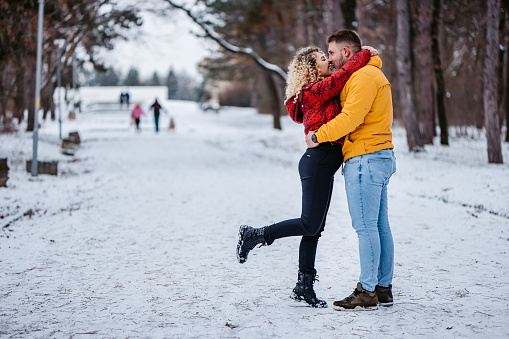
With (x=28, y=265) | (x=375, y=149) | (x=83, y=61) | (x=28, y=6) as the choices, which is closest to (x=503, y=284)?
(x=375, y=149)

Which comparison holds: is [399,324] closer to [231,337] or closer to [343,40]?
[231,337]

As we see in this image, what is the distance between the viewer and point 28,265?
18.8ft

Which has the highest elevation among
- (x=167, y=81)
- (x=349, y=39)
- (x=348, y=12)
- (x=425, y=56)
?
(x=167, y=81)

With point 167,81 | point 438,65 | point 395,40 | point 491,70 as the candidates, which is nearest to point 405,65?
point 438,65

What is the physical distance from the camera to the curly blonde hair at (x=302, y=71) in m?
4.36

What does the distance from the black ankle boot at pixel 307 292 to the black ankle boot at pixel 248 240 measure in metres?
0.44

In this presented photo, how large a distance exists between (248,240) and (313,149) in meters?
0.97

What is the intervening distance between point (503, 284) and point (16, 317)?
13.4 ft

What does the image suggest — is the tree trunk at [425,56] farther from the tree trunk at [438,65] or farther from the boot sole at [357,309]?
the boot sole at [357,309]

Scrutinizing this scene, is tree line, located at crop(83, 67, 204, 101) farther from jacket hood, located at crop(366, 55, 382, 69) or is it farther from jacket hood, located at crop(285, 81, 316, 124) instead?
jacket hood, located at crop(366, 55, 382, 69)

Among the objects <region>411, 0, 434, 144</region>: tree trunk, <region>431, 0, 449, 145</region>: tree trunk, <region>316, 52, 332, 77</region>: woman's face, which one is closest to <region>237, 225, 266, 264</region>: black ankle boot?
<region>316, 52, 332, 77</region>: woman's face

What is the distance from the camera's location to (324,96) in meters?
4.22

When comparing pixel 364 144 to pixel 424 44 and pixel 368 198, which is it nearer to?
pixel 368 198

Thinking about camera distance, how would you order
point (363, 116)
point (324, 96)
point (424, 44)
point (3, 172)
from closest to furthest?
point (363, 116) → point (324, 96) → point (3, 172) → point (424, 44)
